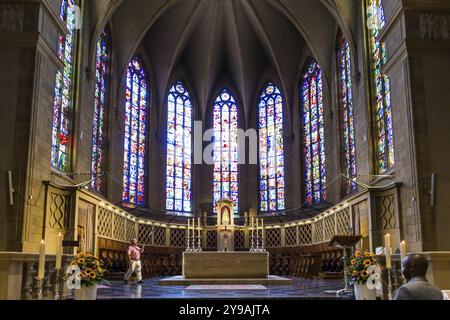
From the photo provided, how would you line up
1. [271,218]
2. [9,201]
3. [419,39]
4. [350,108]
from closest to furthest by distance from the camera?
[9,201]
[419,39]
[350,108]
[271,218]

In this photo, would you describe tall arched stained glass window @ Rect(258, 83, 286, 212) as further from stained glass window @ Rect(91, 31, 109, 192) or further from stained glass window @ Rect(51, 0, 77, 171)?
stained glass window @ Rect(51, 0, 77, 171)

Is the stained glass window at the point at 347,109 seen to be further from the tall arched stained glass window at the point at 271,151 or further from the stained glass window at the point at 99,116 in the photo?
the stained glass window at the point at 99,116

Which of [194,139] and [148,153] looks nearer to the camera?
[148,153]

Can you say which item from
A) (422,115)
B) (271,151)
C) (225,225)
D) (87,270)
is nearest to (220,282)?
(225,225)

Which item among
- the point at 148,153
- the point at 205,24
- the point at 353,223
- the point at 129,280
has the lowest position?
the point at 129,280

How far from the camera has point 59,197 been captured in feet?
46.5

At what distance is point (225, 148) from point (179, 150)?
252cm

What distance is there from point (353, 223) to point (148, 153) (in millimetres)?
11090

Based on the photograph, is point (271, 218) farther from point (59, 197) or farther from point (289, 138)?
point (59, 197)

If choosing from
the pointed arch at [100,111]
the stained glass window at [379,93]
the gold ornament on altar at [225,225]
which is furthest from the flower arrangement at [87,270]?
the gold ornament on altar at [225,225]

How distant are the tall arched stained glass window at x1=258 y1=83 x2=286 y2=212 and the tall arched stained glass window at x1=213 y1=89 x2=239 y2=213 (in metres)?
1.36

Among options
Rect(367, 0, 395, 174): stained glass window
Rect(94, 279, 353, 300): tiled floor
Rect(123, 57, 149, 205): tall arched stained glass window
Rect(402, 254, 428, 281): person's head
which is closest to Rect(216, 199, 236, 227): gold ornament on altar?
Rect(123, 57, 149, 205): tall arched stained glass window

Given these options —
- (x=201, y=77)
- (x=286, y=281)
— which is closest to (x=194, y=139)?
(x=201, y=77)

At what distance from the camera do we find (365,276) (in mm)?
7250
